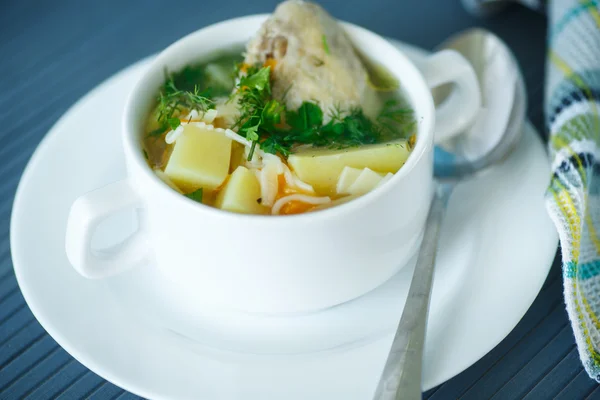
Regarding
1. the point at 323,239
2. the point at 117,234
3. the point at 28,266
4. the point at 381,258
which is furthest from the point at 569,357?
the point at 28,266

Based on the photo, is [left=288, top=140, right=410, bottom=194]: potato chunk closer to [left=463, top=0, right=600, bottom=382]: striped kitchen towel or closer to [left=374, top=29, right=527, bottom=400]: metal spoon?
[left=374, top=29, right=527, bottom=400]: metal spoon

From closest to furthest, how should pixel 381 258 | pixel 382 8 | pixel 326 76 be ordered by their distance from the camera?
pixel 381 258
pixel 326 76
pixel 382 8

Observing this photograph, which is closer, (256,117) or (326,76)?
(256,117)

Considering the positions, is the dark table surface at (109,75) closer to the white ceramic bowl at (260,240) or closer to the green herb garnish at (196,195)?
the white ceramic bowl at (260,240)

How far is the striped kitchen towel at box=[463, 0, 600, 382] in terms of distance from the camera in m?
1.43

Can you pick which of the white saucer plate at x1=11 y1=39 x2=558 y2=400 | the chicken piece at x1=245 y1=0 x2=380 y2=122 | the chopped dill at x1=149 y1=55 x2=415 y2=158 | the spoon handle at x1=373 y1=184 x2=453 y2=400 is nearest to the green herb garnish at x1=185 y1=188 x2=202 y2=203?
the chopped dill at x1=149 y1=55 x2=415 y2=158

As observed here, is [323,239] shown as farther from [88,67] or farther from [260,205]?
[88,67]

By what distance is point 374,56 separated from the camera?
5.71 ft

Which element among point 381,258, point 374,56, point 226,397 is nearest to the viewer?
point 226,397

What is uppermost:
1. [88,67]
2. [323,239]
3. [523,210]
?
[323,239]

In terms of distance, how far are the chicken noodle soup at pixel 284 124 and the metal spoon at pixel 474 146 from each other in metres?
0.22

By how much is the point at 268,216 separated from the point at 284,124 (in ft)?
1.33

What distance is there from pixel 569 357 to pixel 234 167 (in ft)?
2.81

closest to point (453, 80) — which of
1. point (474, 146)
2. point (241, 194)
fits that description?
point (474, 146)
